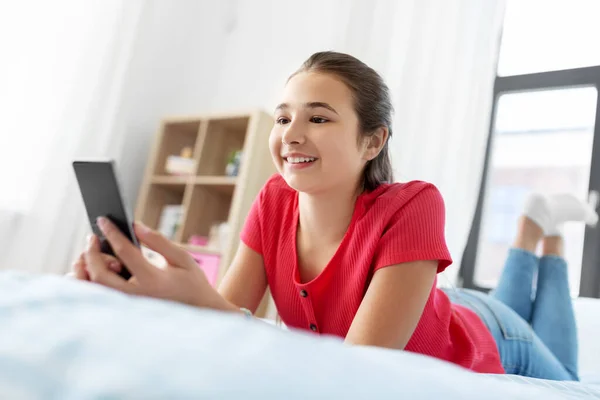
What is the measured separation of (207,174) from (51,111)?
2.73ft

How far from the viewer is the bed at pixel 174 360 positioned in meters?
0.24

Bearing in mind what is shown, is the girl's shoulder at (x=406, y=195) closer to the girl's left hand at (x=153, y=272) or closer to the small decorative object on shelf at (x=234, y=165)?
the girl's left hand at (x=153, y=272)

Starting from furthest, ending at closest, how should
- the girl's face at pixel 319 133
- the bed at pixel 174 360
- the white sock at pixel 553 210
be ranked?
the white sock at pixel 553 210 < the girl's face at pixel 319 133 < the bed at pixel 174 360

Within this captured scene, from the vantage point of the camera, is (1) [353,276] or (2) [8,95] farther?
(2) [8,95]

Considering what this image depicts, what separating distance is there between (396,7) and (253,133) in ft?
3.07

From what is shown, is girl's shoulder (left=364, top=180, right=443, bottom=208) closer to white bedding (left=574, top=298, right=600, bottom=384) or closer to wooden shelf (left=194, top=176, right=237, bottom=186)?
white bedding (left=574, top=298, right=600, bottom=384)

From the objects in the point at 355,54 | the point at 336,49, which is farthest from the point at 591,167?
the point at 336,49

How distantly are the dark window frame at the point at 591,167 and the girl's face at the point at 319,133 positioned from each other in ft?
5.22

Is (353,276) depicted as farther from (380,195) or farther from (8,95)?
(8,95)

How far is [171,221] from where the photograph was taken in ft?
9.27

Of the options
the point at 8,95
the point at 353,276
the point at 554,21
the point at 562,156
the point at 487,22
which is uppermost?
the point at 562,156

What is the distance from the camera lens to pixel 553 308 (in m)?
1.56

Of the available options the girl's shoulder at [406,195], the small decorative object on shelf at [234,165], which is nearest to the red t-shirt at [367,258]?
the girl's shoulder at [406,195]

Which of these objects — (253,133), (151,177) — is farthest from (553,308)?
(151,177)
